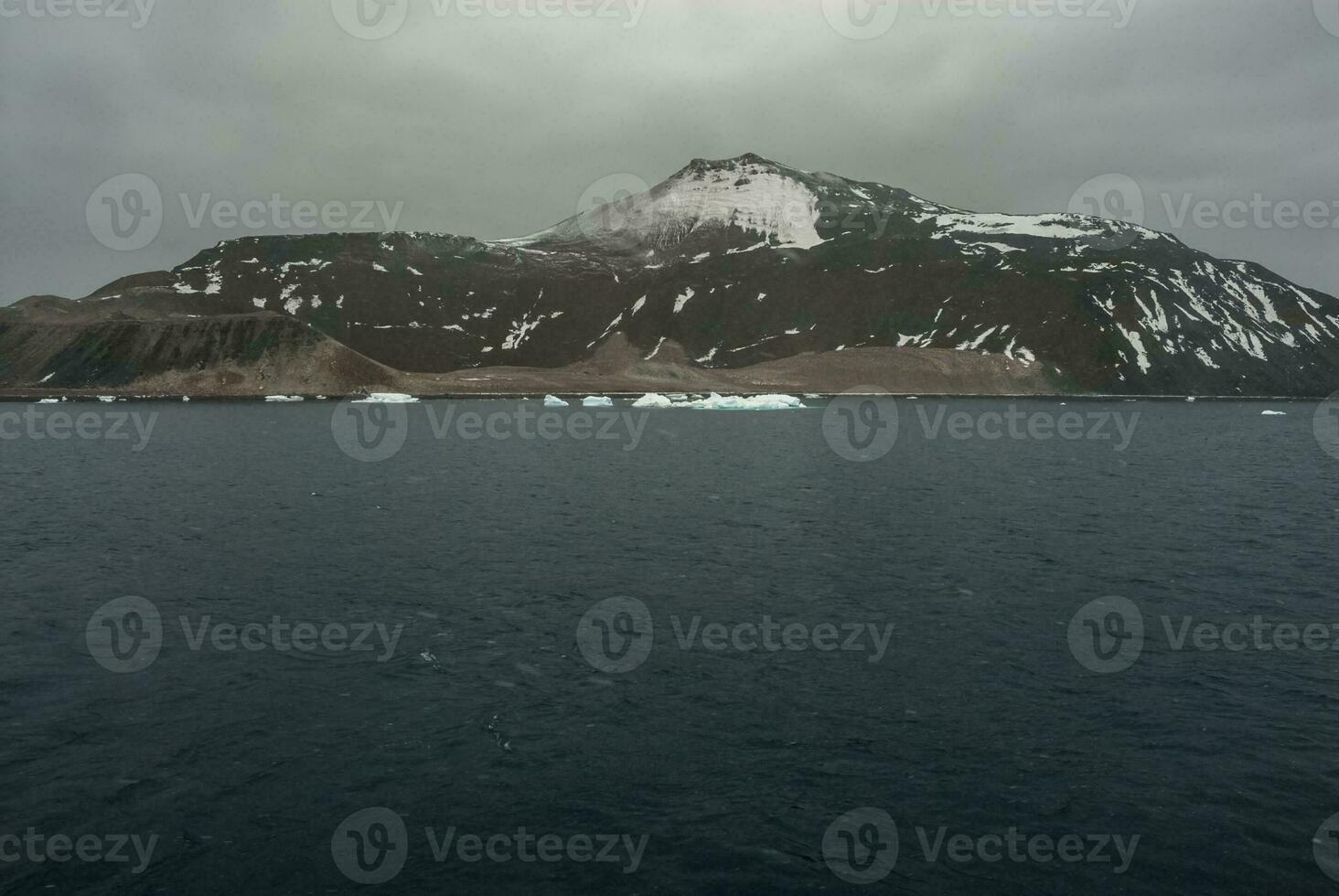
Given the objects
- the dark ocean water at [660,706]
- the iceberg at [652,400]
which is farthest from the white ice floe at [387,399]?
the dark ocean water at [660,706]

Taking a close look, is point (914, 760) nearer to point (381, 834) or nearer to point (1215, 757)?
point (1215, 757)

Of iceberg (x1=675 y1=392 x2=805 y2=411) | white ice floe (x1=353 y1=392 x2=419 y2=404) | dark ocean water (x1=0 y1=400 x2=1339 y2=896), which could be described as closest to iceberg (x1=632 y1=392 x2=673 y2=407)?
iceberg (x1=675 y1=392 x2=805 y2=411)

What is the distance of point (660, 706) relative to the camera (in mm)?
17750

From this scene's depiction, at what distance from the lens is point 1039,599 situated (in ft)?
84.8

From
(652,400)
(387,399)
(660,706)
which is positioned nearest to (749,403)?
(652,400)

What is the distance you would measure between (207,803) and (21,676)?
890cm

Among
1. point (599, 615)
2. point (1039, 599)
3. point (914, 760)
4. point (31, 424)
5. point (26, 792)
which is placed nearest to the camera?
point (26, 792)

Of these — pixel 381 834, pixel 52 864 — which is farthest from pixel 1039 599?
pixel 52 864

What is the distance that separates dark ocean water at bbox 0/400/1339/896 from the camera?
40.7 feet

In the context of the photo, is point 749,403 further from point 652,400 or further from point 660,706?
point 660,706

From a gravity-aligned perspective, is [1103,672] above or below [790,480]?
below

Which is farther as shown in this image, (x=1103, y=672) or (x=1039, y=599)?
(x=1039, y=599)

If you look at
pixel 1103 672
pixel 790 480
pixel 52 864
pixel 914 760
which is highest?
pixel 790 480

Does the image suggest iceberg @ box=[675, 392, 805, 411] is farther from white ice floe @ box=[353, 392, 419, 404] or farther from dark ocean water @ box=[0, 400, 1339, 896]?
dark ocean water @ box=[0, 400, 1339, 896]
